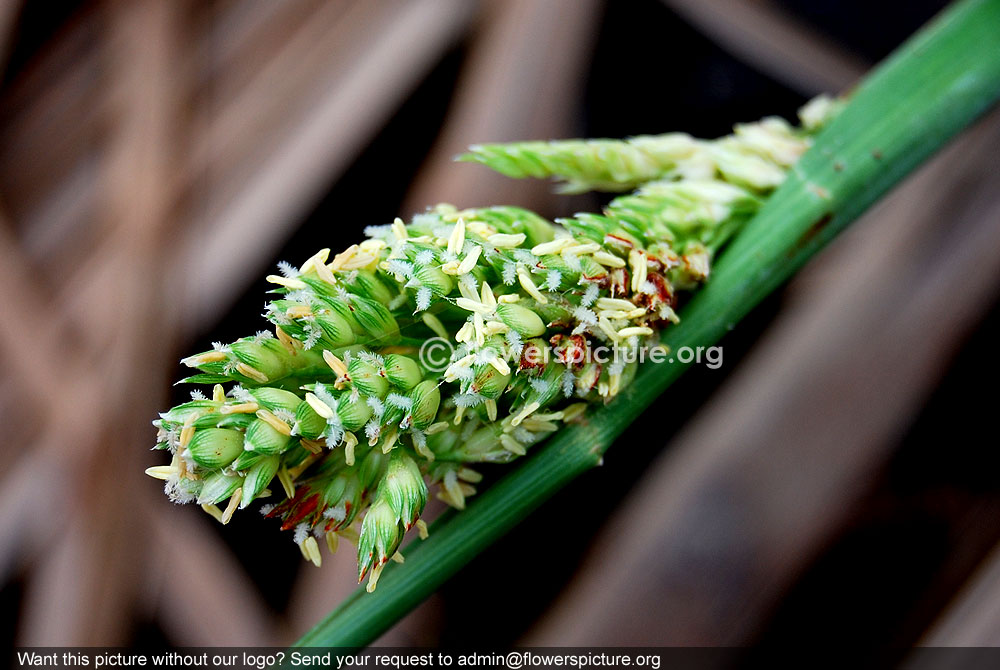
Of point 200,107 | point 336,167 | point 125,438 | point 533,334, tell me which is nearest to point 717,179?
point 533,334

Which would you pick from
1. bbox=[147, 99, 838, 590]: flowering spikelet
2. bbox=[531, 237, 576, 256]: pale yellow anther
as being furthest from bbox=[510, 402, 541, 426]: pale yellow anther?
bbox=[531, 237, 576, 256]: pale yellow anther

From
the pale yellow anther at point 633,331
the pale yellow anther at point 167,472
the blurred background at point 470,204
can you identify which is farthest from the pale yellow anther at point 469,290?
the blurred background at point 470,204

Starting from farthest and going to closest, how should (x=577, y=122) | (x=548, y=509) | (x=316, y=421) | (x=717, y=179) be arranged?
(x=577, y=122)
(x=548, y=509)
(x=717, y=179)
(x=316, y=421)

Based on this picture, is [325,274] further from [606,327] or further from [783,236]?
[783,236]

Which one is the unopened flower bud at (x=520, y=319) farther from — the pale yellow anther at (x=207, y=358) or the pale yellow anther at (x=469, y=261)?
the pale yellow anther at (x=207, y=358)

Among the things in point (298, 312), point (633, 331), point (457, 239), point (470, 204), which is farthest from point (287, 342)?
point (470, 204)

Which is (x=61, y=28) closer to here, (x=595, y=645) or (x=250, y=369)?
(x=250, y=369)

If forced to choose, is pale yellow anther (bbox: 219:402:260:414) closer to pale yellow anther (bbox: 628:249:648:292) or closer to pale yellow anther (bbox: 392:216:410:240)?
pale yellow anther (bbox: 392:216:410:240)
